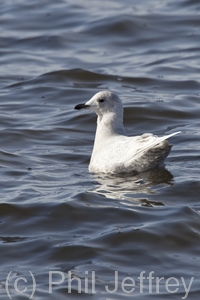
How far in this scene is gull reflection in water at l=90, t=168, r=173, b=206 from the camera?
313 inches

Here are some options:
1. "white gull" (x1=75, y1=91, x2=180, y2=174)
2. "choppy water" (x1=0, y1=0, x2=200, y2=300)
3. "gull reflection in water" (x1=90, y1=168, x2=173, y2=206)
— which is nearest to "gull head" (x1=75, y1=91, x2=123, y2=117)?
"white gull" (x1=75, y1=91, x2=180, y2=174)

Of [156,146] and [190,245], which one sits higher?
[156,146]

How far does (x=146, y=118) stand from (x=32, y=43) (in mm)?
4916

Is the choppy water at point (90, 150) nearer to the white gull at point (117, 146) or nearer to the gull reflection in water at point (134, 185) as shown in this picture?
the gull reflection in water at point (134, 185)

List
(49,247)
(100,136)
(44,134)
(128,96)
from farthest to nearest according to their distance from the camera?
(128,96) < (44,134) < (100,136) < (49,247)

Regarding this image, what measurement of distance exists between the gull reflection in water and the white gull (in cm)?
8

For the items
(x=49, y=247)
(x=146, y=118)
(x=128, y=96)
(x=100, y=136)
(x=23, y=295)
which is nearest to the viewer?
(x=23, y=295)

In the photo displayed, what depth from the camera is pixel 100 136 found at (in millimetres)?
9305

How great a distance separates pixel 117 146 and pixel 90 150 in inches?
60.0

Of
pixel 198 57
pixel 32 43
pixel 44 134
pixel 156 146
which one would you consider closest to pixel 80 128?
pixel 44 134

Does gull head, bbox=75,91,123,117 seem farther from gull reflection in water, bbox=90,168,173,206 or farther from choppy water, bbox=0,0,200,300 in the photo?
gull reflection in water, bbox=90,168,173,206

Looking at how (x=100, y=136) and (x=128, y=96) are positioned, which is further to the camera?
(x=128, y=96)

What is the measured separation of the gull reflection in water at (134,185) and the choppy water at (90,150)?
0.01 metres

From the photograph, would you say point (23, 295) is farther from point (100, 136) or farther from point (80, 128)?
point (80, 128)
